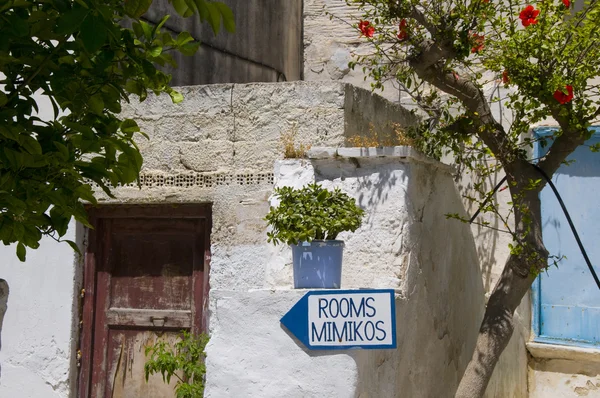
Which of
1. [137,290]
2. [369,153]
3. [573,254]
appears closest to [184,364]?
[137,290]

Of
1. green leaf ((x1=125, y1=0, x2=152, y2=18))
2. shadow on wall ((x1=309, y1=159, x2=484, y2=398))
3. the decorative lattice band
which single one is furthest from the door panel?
green leaf ((x1=125, y1=0, x2=152, y2=18))

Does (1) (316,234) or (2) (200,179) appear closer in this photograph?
(1) (316,234)

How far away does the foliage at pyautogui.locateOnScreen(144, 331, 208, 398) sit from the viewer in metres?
5.21

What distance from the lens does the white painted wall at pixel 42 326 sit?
5.74 metres

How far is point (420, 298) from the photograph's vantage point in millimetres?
5184

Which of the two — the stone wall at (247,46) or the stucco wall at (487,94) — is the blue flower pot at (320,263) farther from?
the stone wall at (247,46)

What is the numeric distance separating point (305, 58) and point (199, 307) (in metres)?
3.62

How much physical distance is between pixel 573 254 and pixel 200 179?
3.09 m

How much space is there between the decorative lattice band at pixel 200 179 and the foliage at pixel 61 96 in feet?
7.46

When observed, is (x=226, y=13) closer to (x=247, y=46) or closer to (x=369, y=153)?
(x=369, y=153)

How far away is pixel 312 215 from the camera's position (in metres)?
4.32

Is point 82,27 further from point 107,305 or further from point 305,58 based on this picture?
point 305,58

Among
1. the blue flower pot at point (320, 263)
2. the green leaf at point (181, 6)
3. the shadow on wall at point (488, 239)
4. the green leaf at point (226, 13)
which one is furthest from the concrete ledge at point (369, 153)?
the green leaf at point (181, 6)

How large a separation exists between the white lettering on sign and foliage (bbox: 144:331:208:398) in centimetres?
137
